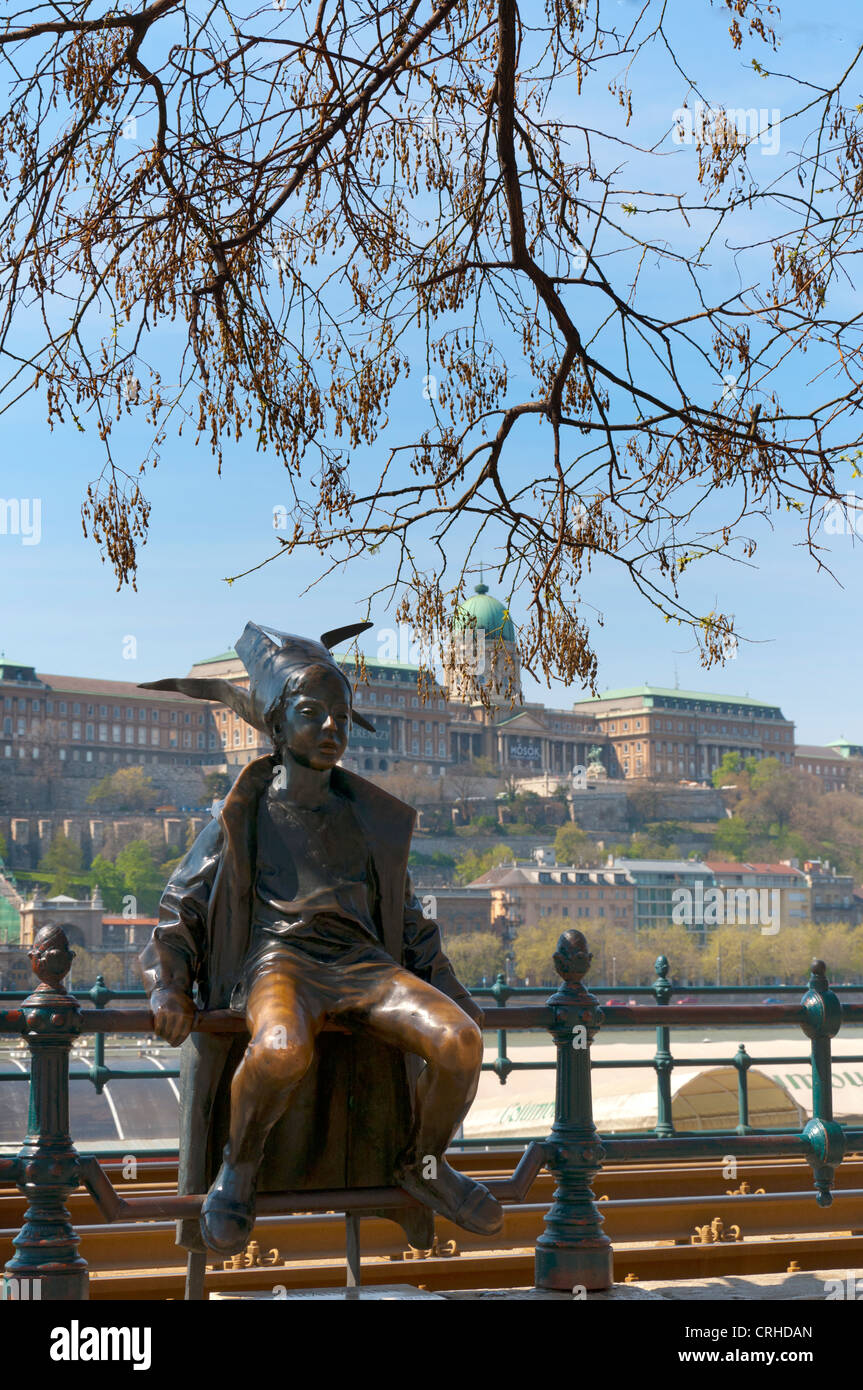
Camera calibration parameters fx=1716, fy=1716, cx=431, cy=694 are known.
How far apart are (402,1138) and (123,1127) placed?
144 feet

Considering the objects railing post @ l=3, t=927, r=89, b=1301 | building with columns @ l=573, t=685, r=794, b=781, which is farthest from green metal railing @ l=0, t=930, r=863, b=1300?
building with columns @ l=573, t=685, r=794, b=781

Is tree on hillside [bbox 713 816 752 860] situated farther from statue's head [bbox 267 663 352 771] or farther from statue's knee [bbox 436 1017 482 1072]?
statue's knee [bbox 436 1017 482 1072]

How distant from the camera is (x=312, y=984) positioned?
3572mm

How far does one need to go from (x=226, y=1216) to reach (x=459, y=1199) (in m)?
0.50

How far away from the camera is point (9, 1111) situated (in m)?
46.2

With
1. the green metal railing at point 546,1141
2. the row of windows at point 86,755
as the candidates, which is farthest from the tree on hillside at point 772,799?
the green metal railing at point 546,1141

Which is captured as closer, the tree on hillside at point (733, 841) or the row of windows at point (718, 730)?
the tree on hillside at point (733, 841)

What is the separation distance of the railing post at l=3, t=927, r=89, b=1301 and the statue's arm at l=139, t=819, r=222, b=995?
0.20 m

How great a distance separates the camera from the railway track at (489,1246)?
5.05m

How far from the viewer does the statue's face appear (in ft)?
12.3

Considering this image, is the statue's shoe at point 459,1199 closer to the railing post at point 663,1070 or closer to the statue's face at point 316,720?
the statue's face at point 316,720

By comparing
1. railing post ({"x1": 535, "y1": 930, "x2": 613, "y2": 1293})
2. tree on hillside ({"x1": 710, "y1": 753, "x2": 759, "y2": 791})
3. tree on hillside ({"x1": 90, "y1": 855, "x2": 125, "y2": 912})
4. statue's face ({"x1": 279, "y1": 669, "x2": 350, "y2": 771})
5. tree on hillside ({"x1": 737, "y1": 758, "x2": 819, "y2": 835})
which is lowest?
tree on hillside ({"x1": 90, "y1": 855, "x2": 125, "y2": 912})
